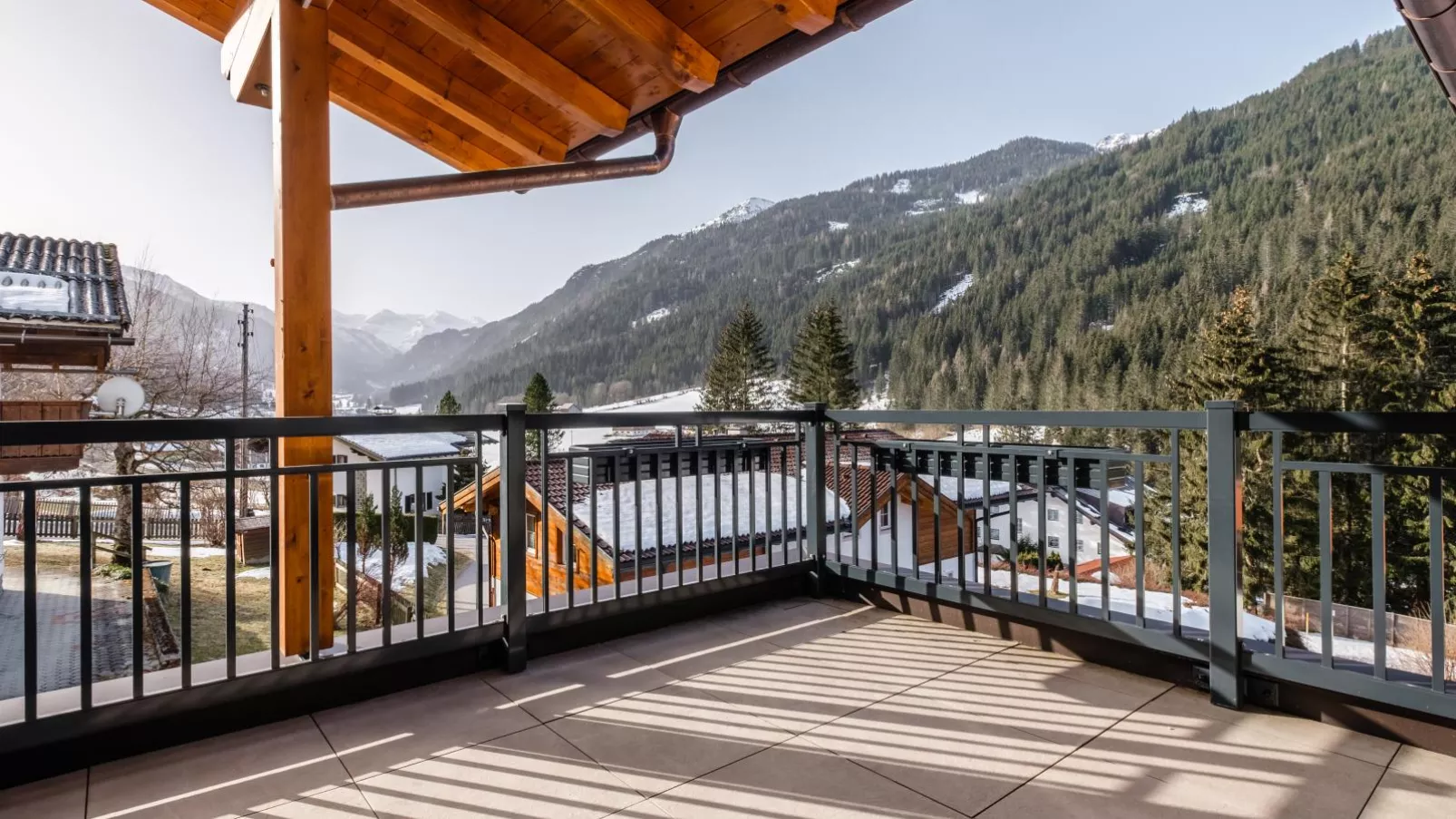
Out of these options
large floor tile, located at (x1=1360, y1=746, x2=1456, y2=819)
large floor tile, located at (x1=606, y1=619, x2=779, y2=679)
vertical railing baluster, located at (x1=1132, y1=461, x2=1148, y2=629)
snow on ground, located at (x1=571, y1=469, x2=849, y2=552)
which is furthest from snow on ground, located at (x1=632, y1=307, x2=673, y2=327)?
large floor tile, located at (x1=1360, y1=746, x2=1456, y2=819)

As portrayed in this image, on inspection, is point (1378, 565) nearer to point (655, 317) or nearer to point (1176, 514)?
point (1176, 514)

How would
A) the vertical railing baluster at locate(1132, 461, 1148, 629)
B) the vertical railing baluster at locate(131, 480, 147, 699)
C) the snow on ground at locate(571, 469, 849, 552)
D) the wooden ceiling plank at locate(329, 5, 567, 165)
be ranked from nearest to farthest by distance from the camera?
the vertical railing baluster at locate(131, 480, 147, 699), the vertical railing baluster at locate(1132, 461, 1148, 629), the wooden ceiling plank at locate(329, 5, 567, 165), the snow on ground at locate(571, 469, 849, 552)

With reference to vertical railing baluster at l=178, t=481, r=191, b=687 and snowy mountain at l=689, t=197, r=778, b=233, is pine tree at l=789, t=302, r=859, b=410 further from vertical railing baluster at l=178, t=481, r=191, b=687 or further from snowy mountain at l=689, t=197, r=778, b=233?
snowy mountain at l=689, t=197, r=778, b=233

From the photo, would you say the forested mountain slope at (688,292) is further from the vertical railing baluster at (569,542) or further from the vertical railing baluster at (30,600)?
the vertical railing baluster at (30,600)

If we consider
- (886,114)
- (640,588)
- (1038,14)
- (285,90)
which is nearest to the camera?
(285,90)

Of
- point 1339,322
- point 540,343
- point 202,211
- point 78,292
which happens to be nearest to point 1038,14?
point 1339,322

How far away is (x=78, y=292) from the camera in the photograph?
24.5ft

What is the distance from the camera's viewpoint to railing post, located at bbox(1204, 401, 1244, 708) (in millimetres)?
2166

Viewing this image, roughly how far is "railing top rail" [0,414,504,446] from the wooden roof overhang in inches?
57.2

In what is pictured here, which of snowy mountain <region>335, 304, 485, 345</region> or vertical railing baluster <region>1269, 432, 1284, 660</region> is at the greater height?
snowy mountain <region>335, 304, 485, 345</region>

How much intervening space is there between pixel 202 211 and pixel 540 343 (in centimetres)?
6793

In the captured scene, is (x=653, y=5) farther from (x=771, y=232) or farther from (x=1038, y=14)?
(x=771, y=232)

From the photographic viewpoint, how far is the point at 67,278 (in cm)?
782

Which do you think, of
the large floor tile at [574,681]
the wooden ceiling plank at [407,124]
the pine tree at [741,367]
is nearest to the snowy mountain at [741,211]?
the pine tree at [741,367]
